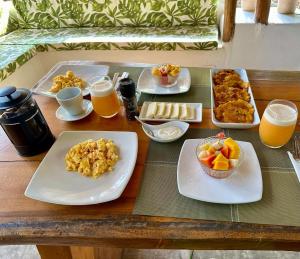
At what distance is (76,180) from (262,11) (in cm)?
213

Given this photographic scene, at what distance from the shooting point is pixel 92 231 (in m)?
0.64

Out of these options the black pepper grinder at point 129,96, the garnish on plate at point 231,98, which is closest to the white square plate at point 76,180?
the black pepper grinder at point 129,96

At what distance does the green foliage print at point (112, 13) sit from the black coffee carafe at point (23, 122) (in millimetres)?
1988

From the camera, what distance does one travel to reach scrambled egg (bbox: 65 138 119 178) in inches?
29.8

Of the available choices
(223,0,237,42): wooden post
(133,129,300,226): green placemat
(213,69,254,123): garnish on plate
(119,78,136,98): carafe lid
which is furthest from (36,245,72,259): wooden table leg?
(223,0,237,42): wooden post

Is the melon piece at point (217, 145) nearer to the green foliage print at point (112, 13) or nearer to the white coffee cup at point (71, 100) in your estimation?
the white coffee cup at point (71, 100)

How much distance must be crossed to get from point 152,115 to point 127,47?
1.50 metres

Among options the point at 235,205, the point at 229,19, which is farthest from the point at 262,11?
the point at 235,205

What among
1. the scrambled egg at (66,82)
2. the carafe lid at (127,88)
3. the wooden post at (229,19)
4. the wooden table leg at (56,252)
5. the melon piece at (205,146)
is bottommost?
the wooden table leg at (56,252)

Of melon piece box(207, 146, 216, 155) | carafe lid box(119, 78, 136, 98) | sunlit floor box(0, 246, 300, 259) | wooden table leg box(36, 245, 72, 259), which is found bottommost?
sunlit floor box(0, 246, 300, 259)

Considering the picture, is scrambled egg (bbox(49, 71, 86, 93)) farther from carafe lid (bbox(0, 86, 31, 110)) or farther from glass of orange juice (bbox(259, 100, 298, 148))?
glass of orange juice (bbox(259, 100, 298, 148))

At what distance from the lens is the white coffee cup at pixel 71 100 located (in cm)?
96

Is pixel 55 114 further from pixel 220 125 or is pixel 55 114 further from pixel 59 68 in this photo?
pixel 220 125

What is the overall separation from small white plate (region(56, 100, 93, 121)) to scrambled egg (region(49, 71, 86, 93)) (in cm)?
14
